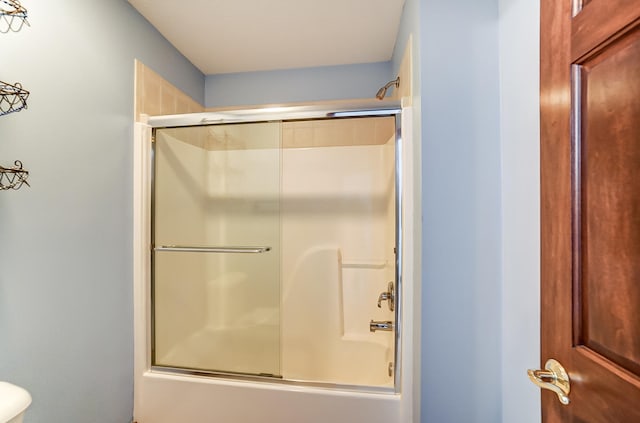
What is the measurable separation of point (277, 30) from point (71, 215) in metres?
1.39

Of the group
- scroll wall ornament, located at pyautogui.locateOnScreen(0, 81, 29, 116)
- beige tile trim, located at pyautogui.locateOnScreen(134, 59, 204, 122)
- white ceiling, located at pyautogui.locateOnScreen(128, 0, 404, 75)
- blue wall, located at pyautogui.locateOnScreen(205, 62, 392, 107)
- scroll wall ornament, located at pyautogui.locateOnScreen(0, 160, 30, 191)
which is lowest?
scroll wall ornament, located at pyautogui.locateOnScreen(0, 160, 30, 191)

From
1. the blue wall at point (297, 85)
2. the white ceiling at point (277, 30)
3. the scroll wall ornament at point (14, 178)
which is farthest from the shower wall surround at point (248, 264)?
the scroll wall ornament at point (14, 178)

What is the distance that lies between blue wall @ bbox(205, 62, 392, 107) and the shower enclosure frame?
76 cm

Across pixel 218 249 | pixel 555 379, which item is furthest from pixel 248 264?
pixel 555 379

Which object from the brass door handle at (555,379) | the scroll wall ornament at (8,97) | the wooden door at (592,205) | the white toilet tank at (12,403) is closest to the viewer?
the wooden door at (592,205)

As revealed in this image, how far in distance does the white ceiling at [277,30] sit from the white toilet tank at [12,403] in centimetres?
163

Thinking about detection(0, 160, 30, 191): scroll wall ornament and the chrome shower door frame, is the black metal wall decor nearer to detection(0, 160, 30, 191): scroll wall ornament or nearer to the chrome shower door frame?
detection(0, 160, 30, 191): scroll wall ornament

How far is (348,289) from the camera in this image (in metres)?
2.10

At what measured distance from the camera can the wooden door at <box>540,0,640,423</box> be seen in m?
0.44

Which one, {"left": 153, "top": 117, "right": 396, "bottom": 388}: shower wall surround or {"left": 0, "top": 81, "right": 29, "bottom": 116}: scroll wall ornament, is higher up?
{"left": 0, "top": 81, "right": 29, "bottom": 116}: scroll wall ornament

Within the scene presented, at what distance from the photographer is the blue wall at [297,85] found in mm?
2025

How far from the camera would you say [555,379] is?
23.1 inches

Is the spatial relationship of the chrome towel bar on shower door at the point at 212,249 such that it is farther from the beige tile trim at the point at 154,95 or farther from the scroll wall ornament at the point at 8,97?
the scroll wall ornament at the point at 8,97

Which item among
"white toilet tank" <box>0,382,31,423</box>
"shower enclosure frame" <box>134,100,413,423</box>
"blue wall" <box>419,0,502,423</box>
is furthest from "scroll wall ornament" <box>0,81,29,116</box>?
"blue wall" <box>419,0,502,423</box>
